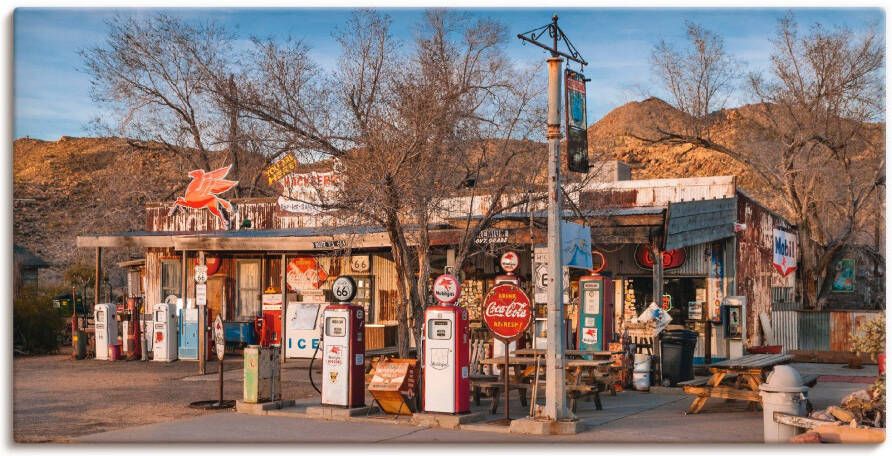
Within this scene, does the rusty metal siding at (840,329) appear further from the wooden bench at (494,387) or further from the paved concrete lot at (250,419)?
the wooden bench at (494,387)

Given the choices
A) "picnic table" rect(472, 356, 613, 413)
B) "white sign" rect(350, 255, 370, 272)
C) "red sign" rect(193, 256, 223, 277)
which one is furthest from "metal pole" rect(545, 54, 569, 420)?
"red sign" rect(193, 256, 223, 277)

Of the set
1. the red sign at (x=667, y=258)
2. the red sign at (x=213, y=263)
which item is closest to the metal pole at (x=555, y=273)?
the red sign at (x=667, y=258)

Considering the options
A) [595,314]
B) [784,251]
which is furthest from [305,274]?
[784,251]

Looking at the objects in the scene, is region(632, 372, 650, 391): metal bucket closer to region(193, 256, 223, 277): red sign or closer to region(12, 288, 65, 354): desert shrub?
region(193, 256, 223, 277): red sign

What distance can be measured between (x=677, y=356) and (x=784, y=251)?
11964mm

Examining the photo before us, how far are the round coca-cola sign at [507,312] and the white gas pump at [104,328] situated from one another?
1323cm

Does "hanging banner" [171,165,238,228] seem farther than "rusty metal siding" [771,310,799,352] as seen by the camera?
Yes

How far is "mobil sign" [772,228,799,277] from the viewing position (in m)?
26.1

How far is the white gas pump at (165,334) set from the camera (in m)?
22.3

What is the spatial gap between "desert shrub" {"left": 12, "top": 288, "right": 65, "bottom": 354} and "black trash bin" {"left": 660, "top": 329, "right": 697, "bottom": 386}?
15316 millimetres

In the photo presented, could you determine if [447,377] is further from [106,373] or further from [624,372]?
[106,373]

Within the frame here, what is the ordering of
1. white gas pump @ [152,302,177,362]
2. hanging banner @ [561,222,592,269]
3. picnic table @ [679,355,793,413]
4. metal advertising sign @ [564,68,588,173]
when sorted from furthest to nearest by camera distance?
white gas pump @ [152,302,177,362] < picnic table @ [679,355,793,413] < hanging banner @ [561,222,592,269] < metal advertising sign @ [564,68,588,173]

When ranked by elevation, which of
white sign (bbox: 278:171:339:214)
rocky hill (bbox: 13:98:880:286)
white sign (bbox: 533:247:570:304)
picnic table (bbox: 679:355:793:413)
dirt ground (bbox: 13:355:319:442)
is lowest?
dirt ground (bbox: 13:355:319:442)

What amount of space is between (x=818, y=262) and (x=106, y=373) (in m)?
18.6
